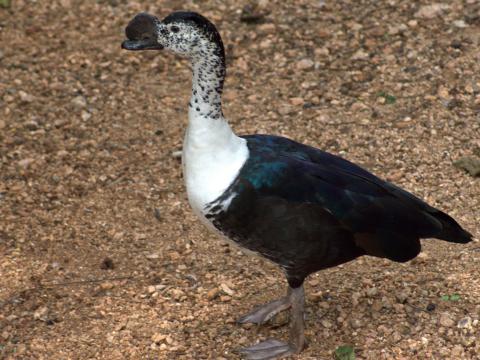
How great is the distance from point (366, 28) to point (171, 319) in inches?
160

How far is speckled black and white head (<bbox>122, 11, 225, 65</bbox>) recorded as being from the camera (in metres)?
4.67

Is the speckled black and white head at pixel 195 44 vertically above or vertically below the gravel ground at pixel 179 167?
above

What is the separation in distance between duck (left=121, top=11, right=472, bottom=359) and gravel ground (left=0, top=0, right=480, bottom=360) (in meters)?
0.70

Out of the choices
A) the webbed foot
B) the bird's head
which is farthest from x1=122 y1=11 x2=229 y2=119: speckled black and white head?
the webbed foot

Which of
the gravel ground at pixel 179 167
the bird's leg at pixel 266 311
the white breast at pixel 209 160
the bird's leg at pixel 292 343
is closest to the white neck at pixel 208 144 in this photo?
the white breast at pixel 209 160

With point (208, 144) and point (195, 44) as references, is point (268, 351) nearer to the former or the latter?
point (208, 144)

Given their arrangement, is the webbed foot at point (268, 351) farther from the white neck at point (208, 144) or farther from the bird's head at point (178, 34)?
the bird's head at point (178, 34)

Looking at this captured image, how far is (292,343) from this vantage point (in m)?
5.20

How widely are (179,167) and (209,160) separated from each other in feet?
7.71

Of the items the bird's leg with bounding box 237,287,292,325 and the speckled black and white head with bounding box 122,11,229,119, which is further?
the bird's leg with bounding box 237,287,292,325

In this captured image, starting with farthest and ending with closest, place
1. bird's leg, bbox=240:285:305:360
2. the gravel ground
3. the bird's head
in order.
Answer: the gravel ground, bird's leg, bbox=240:285:305:360, the bird's head

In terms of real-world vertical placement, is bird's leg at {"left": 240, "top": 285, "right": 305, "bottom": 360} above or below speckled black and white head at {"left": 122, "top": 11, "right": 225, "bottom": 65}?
below

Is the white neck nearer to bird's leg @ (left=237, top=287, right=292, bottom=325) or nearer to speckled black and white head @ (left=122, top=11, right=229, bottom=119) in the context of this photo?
speckled black and white head @ (left=122, top=11, right=229, bottom=119)

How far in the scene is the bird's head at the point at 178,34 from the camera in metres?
4.67
